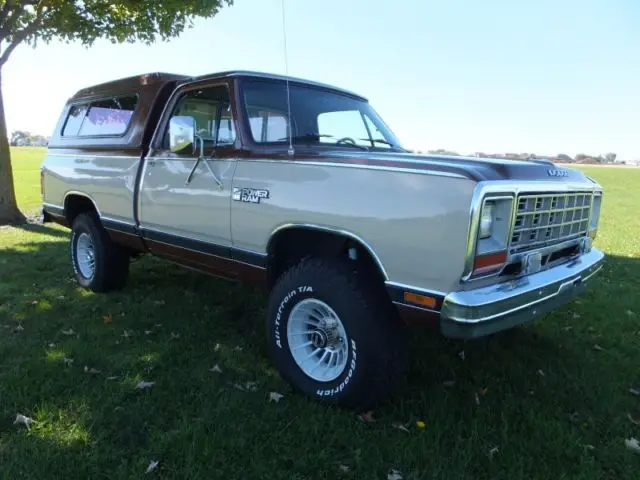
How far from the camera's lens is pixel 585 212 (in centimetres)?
351

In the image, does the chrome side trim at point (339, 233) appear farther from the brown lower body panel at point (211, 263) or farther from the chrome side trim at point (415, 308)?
the brown lower body panel at point (211, 263)

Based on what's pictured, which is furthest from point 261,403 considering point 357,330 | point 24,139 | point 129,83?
point 24,139

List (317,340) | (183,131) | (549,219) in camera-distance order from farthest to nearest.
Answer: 1. (183,131)
2. (317,340)
3. (549,219)

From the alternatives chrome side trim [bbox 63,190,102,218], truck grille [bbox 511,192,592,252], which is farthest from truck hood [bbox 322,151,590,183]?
chrome side trim [bbox 63,190,102,218]

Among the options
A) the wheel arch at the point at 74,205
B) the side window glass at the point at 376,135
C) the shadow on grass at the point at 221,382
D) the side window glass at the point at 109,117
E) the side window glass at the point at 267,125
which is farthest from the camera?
the wheel arch at the point at 74,205

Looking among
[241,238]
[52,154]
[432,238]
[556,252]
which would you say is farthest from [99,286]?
[556,252]

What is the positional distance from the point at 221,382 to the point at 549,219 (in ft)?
7.73

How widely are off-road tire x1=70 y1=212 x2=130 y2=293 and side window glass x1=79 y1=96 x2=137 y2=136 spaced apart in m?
0.91

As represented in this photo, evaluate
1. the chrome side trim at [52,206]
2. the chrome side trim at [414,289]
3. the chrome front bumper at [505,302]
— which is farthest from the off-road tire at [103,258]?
the chrome front bumper at [505,302]

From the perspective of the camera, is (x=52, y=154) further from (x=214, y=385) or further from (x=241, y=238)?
(x=214, y=385)

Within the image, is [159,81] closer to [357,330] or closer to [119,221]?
[119,221]

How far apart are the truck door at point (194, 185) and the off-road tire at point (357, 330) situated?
0.90 metres

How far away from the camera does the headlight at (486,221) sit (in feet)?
8.34

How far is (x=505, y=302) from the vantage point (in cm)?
262
